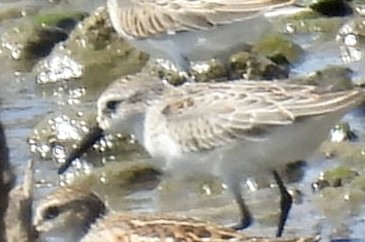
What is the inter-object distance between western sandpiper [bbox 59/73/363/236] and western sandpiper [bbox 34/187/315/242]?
0.91 m

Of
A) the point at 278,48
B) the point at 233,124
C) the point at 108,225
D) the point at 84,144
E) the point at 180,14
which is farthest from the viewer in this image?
the point at 278,48

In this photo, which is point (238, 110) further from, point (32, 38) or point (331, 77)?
point (32, 38)

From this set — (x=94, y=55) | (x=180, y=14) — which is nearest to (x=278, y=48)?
(x=94, y=55)

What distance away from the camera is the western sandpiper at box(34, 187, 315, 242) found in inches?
263

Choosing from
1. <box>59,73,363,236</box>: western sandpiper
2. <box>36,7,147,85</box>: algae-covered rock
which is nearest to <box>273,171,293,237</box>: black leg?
<box>59,73,363,236</box>: western sandpiper

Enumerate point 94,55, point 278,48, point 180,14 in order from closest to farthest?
point 180,14 → point 278,48 → point 94,55

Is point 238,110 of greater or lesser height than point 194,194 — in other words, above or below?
above

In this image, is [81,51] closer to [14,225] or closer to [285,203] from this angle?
[285,203]

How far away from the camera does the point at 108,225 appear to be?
7.07 meters

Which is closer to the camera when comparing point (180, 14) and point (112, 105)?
point (112, 105)

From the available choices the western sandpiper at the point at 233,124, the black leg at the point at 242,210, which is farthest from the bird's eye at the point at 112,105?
the black leg at the point at 242,210

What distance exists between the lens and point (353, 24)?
500 inches

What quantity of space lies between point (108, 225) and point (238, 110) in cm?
128

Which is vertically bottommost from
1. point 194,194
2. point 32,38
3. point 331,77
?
point 32,38
